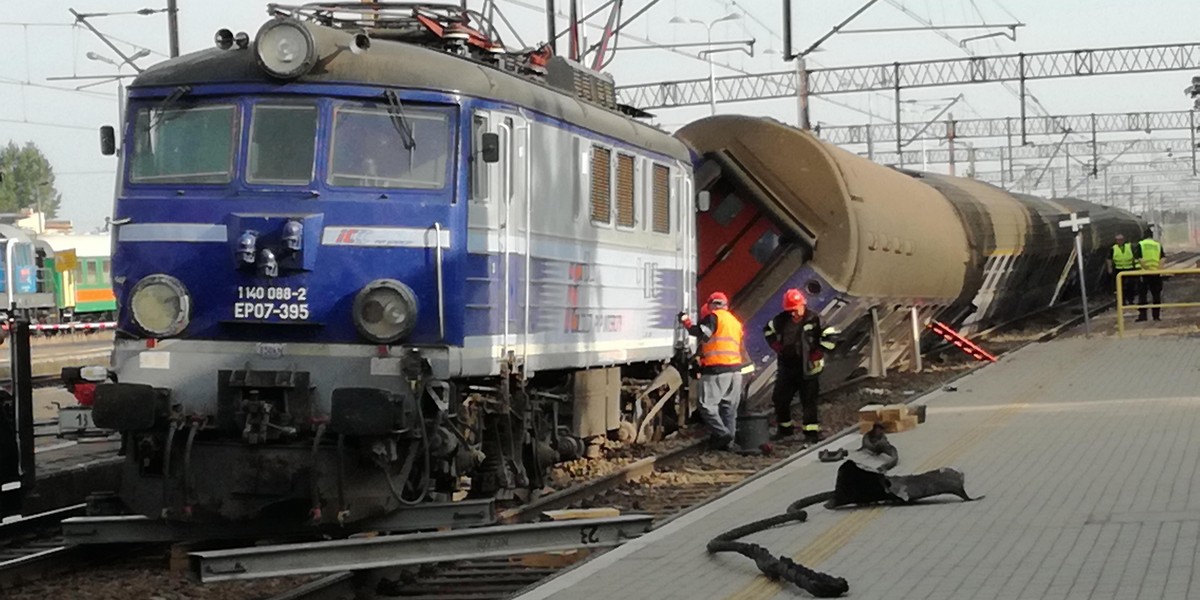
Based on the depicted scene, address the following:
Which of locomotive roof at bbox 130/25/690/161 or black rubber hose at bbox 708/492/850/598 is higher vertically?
locomotive roof at bbox 130/25/690/161

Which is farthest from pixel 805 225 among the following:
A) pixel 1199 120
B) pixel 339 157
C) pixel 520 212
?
pixel 1199 120

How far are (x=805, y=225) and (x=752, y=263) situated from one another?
739 millimetres

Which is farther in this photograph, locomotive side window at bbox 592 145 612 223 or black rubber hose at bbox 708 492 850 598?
locomotive side window at bbox 592 145 612 223

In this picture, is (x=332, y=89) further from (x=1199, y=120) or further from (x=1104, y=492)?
(x=1199, y=120)

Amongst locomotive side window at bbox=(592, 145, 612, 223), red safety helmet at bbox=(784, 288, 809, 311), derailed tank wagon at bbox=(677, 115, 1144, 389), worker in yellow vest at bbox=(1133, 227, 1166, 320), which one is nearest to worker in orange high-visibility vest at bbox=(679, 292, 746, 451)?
red safety helmet at bbox=(784, 288, 809, 311)

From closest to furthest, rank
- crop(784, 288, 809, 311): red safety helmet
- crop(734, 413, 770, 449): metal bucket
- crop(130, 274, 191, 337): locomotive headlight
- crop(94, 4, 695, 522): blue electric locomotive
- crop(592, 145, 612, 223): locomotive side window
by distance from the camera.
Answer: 1. crop(94, 4, 695, 522): blue electric locomotive
2. crop(130, 274, 191, 337): locomotive headlight
3. crop(592, 145, 612, 223): locomotive side window
4. crop(734, 413, 770, 449): metal bucket
5. crop(784, 288, 809, 311): red safety helmet

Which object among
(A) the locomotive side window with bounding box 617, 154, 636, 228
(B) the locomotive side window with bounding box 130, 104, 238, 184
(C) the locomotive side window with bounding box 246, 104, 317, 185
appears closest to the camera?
(C) the locomotive side window with bounding box 246, 104, 317, 185

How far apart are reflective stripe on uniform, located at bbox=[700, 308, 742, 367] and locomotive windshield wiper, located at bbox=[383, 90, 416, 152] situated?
640 cm

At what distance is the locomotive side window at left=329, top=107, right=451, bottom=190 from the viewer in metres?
11.4

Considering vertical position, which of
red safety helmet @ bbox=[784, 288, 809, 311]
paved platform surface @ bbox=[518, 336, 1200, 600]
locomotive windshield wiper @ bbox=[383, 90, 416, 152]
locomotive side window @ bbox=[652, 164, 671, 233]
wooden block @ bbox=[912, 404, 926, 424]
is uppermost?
locomotive windshield wiper @ bbox=[383, 90, 416, 152]

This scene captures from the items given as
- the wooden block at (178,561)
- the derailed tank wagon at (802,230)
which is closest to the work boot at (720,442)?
the derailed tank wagon at (802,230)

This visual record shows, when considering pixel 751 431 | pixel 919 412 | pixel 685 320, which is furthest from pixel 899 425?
pixel 685 320

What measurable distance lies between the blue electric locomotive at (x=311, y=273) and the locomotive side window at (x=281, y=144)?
0.01 m

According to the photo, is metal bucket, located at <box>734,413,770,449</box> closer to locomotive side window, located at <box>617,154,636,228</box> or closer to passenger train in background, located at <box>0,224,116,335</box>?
locomotive side window, located at <box>617,154,636,228</box>
